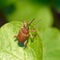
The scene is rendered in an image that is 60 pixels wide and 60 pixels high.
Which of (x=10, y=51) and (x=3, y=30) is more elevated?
(x=3, y=30)

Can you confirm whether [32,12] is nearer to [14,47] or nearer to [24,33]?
[24,33]

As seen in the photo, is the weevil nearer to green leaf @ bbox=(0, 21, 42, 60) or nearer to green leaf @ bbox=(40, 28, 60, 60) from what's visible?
green leaf @ bbox=(0, 21, 42, 60)

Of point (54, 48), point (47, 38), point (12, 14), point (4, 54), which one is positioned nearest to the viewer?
point (4, 54)

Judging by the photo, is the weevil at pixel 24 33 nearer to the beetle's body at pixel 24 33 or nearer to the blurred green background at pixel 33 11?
the beetle's body at pixel 24 33

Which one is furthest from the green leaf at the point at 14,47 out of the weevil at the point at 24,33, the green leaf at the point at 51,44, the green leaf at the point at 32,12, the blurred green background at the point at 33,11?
the green leaf at the point at 32,12

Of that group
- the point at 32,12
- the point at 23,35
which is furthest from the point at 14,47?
the point at 32,12

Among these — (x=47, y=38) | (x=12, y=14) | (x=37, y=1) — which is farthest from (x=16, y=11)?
(x=47, y=38)

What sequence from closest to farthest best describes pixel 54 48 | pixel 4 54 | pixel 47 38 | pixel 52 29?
pixel 4 54
pixel 54 48
pixel 47 38
pixel 52 29

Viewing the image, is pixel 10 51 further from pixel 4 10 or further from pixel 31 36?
pixel 4 10

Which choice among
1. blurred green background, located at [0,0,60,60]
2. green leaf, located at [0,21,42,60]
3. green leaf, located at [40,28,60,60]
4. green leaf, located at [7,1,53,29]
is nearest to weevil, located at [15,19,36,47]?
green leaf, located at [0,21,42,60]
